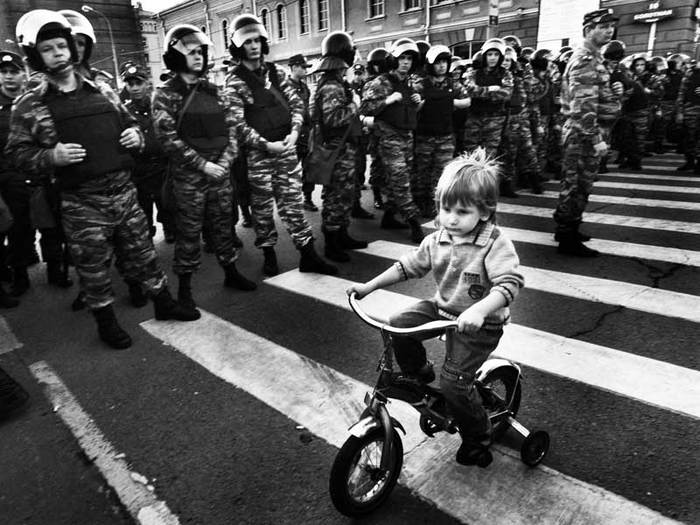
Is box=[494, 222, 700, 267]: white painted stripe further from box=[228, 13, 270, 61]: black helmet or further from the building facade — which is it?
the building facade

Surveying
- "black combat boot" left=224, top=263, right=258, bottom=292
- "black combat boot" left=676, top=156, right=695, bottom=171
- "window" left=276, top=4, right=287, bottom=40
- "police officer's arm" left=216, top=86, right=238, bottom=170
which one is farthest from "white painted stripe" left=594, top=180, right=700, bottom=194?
"window" left=276, top=4, right=287, bottom=40

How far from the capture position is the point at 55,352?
3.93 metres

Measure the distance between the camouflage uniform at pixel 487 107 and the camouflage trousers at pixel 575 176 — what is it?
212 centimetres

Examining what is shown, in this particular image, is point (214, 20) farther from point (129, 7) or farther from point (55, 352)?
point (55, 352)

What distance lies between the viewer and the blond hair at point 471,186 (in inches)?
81.8

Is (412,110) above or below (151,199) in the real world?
above

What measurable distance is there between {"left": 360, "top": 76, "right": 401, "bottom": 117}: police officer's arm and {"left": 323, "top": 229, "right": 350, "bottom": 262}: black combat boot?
5.14ft

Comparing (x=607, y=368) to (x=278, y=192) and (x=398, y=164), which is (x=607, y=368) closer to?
(x=278, y=192)

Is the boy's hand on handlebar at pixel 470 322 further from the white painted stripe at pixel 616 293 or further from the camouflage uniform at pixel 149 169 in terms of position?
the camouflage uniform at pixel 149 169

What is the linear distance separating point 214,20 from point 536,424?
46.9 metres

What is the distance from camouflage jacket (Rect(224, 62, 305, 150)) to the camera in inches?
183

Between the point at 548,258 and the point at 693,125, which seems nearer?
the point at 548,258

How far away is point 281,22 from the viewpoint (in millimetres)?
36938

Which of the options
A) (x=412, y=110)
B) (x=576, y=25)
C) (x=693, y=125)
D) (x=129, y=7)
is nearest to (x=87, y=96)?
(x=412, y=110)
